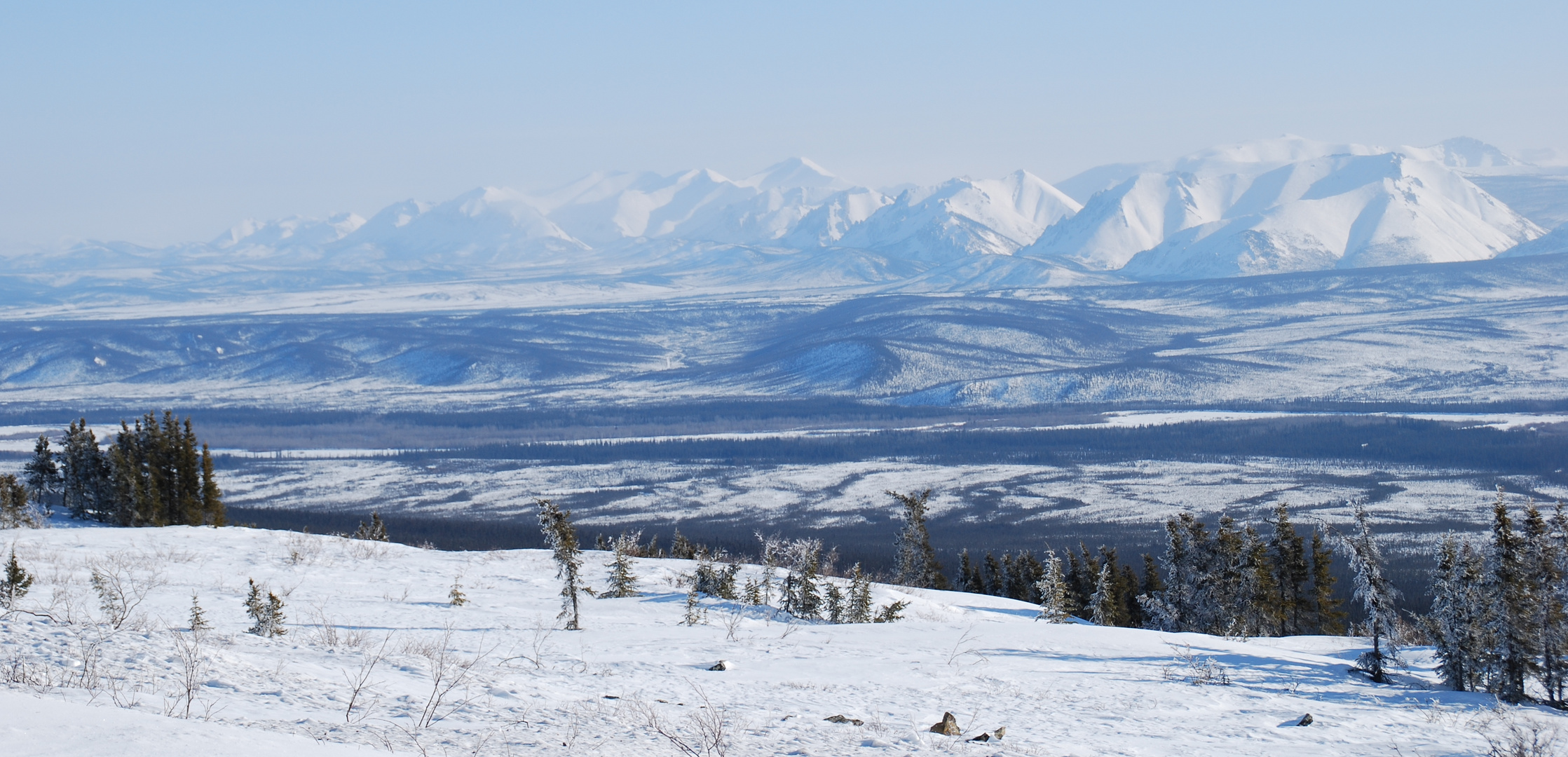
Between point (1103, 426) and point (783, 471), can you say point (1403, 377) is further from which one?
point (783, 471)

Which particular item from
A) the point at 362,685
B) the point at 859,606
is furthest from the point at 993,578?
the point at 362,685

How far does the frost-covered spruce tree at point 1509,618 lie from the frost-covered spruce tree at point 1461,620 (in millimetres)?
169

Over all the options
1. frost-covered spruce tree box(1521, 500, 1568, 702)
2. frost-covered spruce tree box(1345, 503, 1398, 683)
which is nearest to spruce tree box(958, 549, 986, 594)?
frost-covered spruce tree box(1345, 503, 1398, 683)

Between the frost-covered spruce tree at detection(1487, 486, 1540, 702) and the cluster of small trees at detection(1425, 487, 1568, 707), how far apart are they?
0.01m

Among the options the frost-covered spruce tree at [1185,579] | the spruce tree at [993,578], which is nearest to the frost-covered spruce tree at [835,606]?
the frost-covered spruce tree at [1185,579]

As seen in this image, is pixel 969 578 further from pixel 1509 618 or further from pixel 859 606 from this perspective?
pixel 1509 618

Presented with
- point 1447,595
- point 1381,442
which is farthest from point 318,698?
point 1381,442

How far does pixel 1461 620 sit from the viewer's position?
1831 cm

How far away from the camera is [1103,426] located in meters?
142

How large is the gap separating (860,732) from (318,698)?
505cm

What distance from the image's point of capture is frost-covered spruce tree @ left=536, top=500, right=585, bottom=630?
64.4 feet

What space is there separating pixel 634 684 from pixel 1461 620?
1324 centimetres

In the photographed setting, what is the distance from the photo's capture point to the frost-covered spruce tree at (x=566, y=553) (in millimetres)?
19641

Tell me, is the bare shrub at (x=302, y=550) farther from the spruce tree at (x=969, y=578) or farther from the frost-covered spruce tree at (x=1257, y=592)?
the spruce tree at (x=969, y=578)
